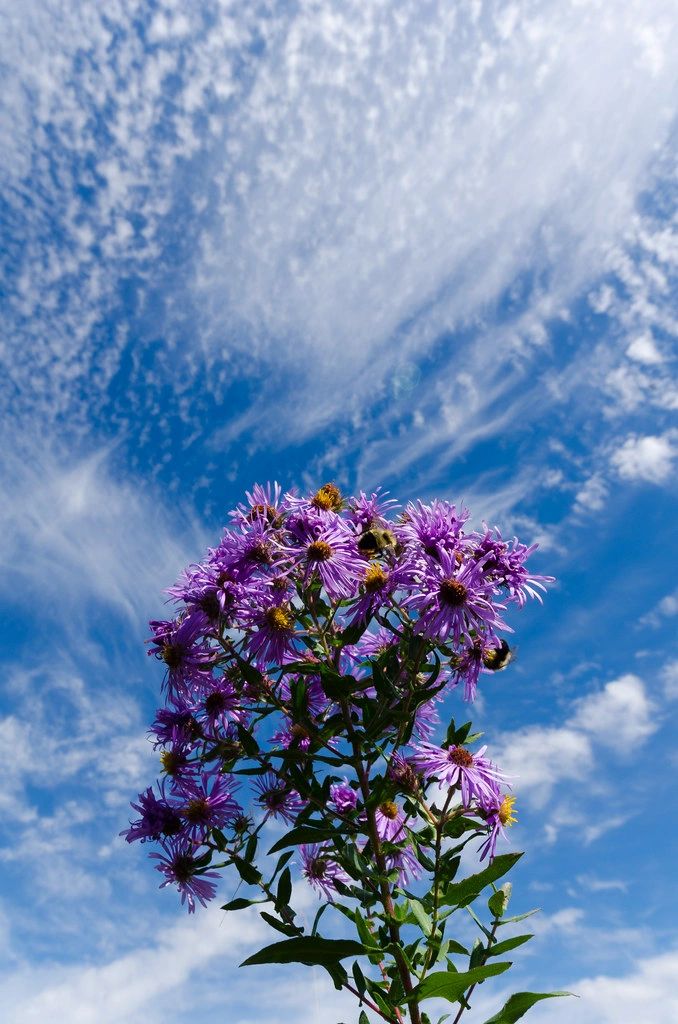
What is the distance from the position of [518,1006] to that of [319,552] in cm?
280

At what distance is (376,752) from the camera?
4551 millimetres

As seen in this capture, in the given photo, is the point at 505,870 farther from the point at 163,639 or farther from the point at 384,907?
the point at 163,639

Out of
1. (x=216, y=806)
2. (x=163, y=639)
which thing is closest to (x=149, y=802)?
(x=216, y=806)

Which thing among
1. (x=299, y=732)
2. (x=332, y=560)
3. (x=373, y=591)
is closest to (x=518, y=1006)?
(x=299, y=732)

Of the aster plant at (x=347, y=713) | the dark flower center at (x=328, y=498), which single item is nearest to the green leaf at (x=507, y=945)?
the aster plant at (x=347, y=713)

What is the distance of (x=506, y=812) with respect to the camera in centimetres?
480

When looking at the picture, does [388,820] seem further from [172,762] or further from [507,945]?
[172,762]

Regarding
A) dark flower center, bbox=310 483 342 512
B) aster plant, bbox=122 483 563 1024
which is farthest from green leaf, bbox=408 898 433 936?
dark flower center, bbox=310 483 342 512

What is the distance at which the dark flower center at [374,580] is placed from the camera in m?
4.72

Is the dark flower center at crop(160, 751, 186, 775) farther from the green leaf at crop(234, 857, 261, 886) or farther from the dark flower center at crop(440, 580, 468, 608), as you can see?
the dark flower center at crop(440, 580, 468, 608)

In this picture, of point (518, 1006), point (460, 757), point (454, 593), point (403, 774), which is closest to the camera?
point (518, 1006)

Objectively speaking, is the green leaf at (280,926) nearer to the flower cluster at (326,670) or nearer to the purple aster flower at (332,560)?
the flower cluster at (326,670)

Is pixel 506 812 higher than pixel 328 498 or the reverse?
the reverse

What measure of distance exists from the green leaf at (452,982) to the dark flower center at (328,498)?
2787 millimetres
